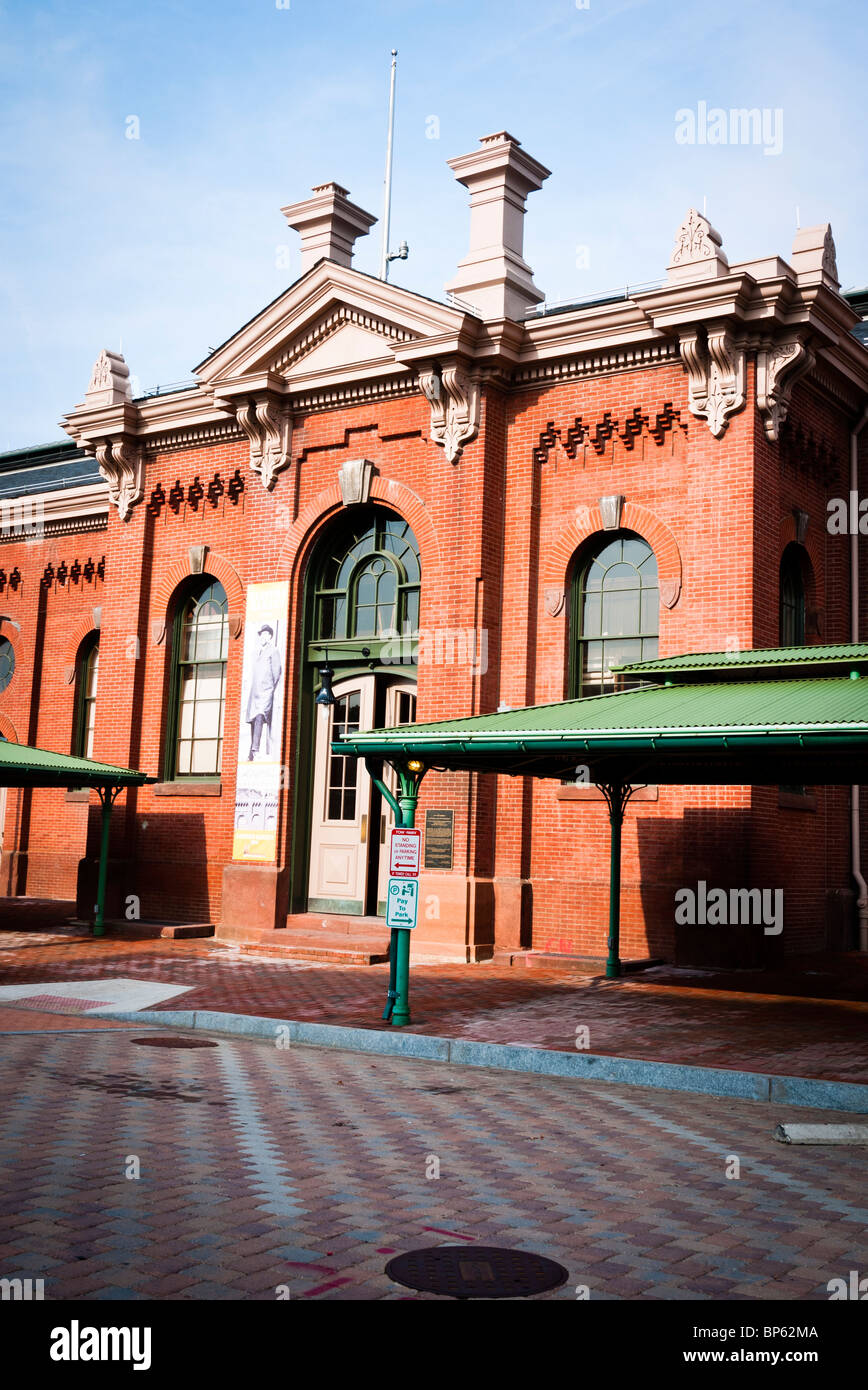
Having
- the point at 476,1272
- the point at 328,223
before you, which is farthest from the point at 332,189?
the point at 476,1272

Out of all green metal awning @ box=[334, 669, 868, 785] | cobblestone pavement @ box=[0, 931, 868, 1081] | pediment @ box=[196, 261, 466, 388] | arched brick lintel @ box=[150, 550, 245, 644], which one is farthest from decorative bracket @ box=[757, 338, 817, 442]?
arched brick lintel @ box=[150, 550, 245, 644]

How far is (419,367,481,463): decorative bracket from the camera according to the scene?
17438mm

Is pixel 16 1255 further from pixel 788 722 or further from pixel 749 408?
pixel 749 408

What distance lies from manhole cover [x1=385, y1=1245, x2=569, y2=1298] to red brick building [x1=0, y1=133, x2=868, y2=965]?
10389 mm

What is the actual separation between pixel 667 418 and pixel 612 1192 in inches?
475

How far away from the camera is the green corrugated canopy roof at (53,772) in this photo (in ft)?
55.9

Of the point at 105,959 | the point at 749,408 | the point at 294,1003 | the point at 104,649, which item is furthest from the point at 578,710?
the point at 104,649

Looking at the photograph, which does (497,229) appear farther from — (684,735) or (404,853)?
(684,735)

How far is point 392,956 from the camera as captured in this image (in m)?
11.6

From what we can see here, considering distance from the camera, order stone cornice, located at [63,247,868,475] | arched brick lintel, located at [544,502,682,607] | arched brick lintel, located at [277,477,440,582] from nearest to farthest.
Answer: stone cornice, located at [63,247,868,475] → arched brick lintel, located at [544,502,682,607] → arched brick lintel, located at [277,477,440,582]

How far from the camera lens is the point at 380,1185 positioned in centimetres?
617

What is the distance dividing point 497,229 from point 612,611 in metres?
5.66

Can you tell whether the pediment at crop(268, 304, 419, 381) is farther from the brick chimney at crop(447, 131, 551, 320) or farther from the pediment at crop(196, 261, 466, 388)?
the brick chimney at crop(447, 131, 551, 320)

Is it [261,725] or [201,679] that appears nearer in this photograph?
[261,725]
